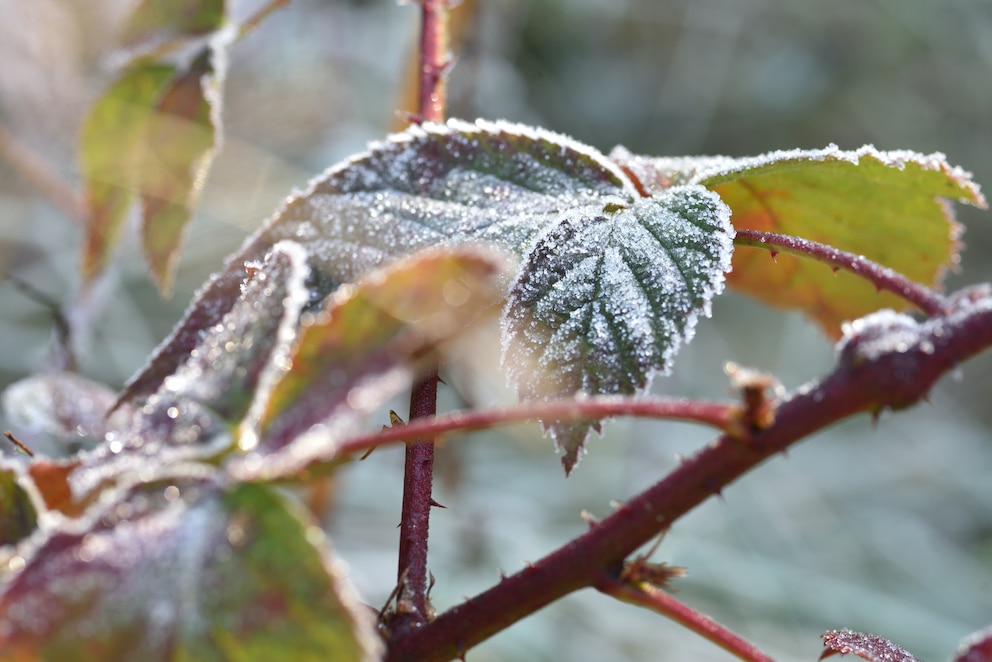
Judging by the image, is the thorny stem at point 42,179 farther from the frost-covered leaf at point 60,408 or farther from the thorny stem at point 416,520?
the thorny stem at point 416,520

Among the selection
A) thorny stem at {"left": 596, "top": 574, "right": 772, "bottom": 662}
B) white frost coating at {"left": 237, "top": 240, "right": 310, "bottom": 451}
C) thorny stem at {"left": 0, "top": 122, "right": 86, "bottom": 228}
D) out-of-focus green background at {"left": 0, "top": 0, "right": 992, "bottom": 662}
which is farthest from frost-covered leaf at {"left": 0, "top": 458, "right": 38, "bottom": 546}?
thorny stem at {"left": 0, "top": 122, "right": 86, "bottom": 228}

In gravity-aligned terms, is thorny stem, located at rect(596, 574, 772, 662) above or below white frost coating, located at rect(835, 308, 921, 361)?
below

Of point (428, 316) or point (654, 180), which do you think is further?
point (654, 180)

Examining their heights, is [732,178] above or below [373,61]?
below

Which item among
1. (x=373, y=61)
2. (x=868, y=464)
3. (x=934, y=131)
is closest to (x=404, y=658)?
(x=868, y=464)

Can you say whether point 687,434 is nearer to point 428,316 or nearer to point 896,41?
point 896,41

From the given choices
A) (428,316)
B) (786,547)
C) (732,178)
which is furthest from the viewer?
(786,547)

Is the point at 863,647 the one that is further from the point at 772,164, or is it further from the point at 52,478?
the point at 52,478

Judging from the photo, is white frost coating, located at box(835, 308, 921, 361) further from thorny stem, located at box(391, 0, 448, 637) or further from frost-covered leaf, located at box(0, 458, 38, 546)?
frost-covered leaf, located at box(0, 458, 38, 546)
